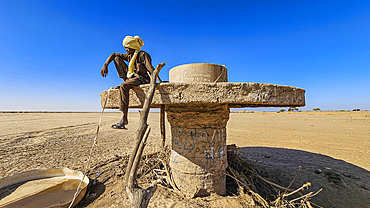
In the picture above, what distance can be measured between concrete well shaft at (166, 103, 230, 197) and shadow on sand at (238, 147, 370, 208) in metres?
1.47

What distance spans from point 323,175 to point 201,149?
12.6 ft

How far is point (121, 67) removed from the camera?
2.82 m

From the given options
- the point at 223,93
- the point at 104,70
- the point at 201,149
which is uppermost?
the point at 104,70

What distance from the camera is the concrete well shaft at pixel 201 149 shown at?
307cm

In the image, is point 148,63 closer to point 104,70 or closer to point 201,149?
point 104,70

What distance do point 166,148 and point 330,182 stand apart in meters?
4.12

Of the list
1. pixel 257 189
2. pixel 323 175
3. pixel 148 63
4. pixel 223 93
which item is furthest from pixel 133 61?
pixel 323 175

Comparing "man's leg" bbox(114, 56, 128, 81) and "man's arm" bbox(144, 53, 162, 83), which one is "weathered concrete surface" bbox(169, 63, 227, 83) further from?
"man's leg" bbox(114, 56, 128, 81)

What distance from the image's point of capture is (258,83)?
7.30 feet

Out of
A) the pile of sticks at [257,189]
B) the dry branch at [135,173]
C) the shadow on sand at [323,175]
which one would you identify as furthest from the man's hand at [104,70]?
the shadow on sand at [323,175]

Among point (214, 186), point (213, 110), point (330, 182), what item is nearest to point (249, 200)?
point (214, 186)

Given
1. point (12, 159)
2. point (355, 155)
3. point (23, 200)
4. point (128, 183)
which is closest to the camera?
point (128, 183)

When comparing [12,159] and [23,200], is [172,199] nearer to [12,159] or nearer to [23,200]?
[23,200]

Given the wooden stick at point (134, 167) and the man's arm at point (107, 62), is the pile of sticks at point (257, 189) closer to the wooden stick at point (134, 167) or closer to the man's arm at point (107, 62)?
the wooden stick at point (134, 167)
